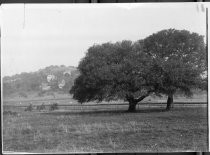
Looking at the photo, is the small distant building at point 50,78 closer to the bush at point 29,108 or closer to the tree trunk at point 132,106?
the bush at point 29,108

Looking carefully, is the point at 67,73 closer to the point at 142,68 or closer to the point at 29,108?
the point at 29,108

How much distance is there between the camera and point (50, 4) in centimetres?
175

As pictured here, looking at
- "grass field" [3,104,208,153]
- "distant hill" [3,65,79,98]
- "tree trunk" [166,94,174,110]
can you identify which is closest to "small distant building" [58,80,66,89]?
"distant hill" [3,65,79,98]

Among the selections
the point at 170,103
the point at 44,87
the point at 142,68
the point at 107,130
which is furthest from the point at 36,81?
the point at 170,103

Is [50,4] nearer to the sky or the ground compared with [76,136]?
nearer to the sky

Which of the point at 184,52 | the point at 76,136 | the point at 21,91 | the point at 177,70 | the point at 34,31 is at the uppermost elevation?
the point at 34,31

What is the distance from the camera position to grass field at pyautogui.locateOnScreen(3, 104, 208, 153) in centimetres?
173

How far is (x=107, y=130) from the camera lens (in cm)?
173

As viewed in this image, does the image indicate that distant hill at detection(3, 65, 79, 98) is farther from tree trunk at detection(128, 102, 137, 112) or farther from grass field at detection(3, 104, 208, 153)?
tree trunk at detection(128, 102, 137, 112)

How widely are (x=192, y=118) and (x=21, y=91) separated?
1.07 m

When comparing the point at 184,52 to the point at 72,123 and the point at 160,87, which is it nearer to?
the point at 160,87

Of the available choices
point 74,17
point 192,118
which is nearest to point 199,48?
point 192,118

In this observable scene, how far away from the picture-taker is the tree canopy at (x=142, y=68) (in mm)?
1726

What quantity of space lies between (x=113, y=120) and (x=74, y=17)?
2.23 feet
